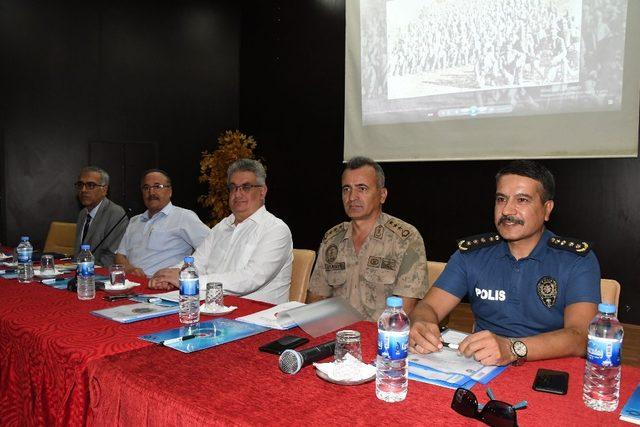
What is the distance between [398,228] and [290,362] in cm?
145

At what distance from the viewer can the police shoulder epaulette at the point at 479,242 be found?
2080mm

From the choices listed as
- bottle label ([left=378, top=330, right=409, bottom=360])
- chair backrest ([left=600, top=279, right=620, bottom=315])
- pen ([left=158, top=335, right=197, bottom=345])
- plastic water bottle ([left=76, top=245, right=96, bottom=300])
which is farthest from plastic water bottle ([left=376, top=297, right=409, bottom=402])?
plastic water bottle ([left=76, top=245, right=96, bottom=300])

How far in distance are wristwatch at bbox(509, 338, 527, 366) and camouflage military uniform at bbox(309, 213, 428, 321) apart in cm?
106

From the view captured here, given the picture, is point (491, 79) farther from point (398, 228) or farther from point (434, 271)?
point (434, 271)

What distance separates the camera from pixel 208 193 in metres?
7.36

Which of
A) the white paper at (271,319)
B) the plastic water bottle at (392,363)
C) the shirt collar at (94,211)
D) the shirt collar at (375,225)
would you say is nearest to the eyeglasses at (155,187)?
the shirt collar at (94,211)

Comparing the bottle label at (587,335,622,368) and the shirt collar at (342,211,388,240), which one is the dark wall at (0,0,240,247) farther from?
the bottle label at (587,335,622,368)

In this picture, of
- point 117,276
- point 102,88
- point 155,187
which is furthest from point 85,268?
point 102,88

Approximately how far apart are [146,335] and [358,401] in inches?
32.7

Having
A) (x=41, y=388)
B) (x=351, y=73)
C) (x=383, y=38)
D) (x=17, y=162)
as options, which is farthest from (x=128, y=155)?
(x=41, y=388)

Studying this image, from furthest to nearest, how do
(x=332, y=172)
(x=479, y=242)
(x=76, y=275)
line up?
1. (x=332, y=172)
2. (x=76, y=275)
3. (x=479, y=242)

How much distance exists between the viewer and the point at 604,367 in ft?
3.90

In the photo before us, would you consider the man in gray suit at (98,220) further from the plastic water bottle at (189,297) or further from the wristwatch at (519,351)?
the wristwatch at (519,351)

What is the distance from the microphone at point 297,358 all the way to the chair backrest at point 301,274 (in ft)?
4.41
